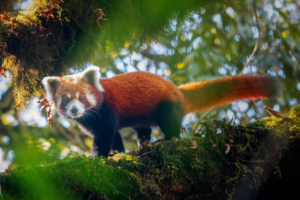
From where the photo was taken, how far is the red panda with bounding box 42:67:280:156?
13.8ft

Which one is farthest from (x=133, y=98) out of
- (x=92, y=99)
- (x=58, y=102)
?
(x=58, y=102)

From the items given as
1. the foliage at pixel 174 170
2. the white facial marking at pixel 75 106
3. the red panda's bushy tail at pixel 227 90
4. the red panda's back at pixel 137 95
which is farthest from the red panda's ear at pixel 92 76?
the foliage at pixel 174 170

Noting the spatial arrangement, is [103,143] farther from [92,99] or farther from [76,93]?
[76,93]

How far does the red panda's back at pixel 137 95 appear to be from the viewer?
448 cm

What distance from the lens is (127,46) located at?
237 inches

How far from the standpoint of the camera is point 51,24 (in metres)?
3.61

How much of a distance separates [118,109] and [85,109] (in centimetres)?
52

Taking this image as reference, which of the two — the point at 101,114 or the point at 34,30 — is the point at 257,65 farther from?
the point at 34,30

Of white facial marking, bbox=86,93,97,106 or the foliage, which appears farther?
white facial marking, bbox=86,93,97,106

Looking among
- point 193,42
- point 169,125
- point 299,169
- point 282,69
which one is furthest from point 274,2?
point 299,169

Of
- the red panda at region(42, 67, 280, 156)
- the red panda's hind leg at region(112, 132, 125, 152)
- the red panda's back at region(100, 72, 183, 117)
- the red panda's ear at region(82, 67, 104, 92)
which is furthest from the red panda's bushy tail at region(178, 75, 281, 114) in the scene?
the red panda's ear at region(82, 67, 104, 92)

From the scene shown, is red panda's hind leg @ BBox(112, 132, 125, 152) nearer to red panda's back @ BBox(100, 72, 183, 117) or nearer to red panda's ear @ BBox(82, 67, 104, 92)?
red panda's back @ BBox(100, 72, 183, 117)

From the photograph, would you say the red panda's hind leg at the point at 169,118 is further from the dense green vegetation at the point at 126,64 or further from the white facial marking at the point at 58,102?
the white facial marking at the point at 58,102

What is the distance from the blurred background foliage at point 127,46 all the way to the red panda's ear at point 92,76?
0.17m
